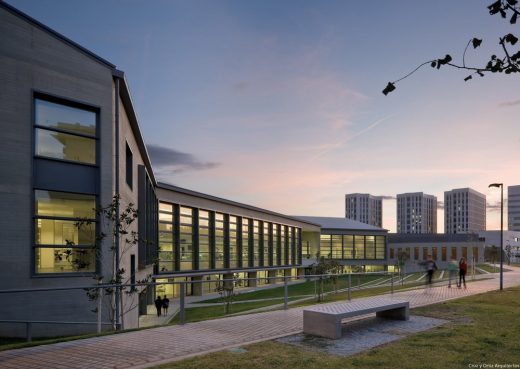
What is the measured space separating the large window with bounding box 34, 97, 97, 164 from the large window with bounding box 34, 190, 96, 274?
1.30m

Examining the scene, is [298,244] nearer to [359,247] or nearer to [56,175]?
[359,247]

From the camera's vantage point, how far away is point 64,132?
14.4 meters

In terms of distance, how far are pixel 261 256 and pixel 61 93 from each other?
148 feet

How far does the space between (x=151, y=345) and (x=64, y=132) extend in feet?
29.4

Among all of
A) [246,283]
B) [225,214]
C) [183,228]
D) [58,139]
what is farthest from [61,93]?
[246,283]

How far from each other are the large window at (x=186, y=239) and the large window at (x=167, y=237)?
49.0 inches

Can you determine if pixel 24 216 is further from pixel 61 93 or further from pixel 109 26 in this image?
pixel 109 26

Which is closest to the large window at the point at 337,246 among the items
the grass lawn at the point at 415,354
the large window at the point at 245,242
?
the large window at the point at 245,242

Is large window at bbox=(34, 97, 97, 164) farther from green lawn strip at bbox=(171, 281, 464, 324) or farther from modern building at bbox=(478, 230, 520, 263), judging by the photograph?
modern building at bbox=(478, 230, 520, 263)

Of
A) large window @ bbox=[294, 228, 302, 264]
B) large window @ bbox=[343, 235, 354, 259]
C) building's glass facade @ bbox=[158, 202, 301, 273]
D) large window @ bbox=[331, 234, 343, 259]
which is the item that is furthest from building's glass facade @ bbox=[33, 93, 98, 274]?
large window @ bbox=[343, 235, 354, 259]

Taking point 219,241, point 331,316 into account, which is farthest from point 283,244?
point 331,316

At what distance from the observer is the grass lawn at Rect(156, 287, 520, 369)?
6.94 metres

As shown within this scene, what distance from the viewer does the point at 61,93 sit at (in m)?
14.1

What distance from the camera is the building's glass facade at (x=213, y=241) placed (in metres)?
38.9
